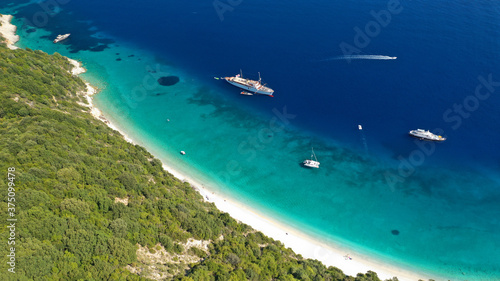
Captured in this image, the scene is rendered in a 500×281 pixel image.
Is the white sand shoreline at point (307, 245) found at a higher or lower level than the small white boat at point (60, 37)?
lower

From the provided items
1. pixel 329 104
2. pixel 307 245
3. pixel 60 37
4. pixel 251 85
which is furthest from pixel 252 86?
pixel 60 37

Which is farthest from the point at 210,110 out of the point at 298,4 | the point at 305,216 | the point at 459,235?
the point at 298,4

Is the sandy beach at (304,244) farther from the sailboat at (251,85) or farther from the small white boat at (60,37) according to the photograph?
the small white boat at (60,37)

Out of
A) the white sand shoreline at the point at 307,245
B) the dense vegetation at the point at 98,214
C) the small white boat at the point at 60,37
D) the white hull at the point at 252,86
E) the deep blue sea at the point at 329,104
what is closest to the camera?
the dense vegetation at the point at 98,214

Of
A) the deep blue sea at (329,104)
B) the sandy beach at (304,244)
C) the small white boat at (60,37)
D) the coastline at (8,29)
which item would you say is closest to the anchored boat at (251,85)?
the deep blue sea at (329,104)

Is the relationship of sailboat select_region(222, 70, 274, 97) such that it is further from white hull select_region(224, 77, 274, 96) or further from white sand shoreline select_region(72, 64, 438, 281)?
white sand shoreline select_region(72, 64, 438, 281)

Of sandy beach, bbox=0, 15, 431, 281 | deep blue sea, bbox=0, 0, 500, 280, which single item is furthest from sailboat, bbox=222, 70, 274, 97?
sandy beach, bbox=0, 15, 431, 281

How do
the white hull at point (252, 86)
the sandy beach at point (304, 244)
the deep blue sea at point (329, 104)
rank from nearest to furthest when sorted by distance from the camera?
1. the sandy beach at point (304, 244)
2. the deep blue sea at point (329, 104)
3. the white hull at point (252, 86)

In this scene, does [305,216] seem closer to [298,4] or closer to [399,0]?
[298,4]
